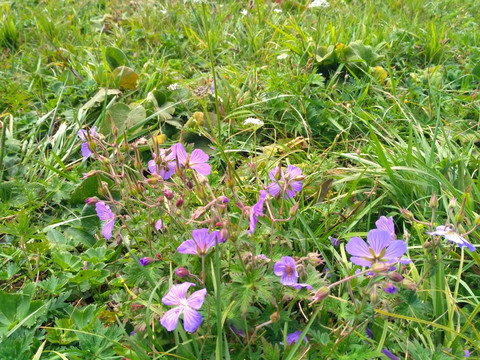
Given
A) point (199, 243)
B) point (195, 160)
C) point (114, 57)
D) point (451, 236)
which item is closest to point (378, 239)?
point (451, 236)

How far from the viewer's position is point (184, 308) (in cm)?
99

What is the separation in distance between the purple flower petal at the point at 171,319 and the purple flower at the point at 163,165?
0.44 m

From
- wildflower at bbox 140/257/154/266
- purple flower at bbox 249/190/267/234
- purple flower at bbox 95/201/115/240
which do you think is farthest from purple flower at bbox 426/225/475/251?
purple flower at bbox 95/201/115/240

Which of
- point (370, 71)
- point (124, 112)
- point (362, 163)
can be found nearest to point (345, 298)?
point (362, 163)

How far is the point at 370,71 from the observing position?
2508mm

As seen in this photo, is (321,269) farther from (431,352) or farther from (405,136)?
(405,136)

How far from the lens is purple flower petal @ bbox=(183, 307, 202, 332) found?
37.4 inches

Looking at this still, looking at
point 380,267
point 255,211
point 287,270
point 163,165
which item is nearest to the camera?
point 380,267

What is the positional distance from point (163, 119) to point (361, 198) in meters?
1.09

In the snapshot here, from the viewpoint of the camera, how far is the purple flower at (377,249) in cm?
100

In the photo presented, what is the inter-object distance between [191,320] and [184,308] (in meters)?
0.04

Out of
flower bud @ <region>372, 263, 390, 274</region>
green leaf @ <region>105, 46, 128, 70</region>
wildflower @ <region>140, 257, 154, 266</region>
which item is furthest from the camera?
green leaf @ <region>105, 46, 128, 70</region>

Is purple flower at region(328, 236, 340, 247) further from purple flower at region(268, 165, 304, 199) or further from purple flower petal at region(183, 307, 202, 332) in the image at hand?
purple flower petal at region(183, 307, 202, 332)

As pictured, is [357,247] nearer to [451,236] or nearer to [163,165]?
[451,236]
